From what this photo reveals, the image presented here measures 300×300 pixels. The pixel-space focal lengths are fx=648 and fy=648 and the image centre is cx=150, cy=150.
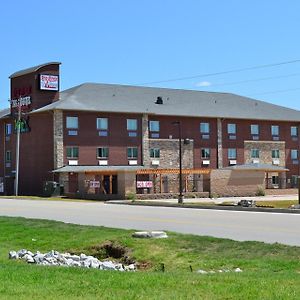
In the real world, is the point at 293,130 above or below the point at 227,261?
above

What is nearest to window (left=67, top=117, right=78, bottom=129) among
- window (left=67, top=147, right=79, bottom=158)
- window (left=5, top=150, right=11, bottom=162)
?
window (left=67, top=147, right=79, bottom=158)

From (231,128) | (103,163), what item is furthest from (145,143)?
(231,128)

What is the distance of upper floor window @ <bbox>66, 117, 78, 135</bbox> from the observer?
6869 centimetres

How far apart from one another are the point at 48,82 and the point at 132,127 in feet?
34.5

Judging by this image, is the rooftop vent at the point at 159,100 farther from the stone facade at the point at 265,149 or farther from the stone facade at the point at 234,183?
Answer: the stone facade at the point at 234,183

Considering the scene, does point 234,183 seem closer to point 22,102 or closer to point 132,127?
point 132,127

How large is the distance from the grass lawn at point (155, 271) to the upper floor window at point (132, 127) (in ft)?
166

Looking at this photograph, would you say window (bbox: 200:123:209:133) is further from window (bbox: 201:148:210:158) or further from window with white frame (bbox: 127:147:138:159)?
window with white frame (bbox: 127:147:138:159)

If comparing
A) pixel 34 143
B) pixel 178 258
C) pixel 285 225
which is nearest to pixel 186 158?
pixel 34 143

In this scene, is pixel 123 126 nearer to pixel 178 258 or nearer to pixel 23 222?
pixel 23 222

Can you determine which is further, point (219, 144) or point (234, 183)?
point (219, 144)

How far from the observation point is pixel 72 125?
226 feet

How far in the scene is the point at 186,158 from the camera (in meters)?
76.1

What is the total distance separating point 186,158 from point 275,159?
44.5ft
